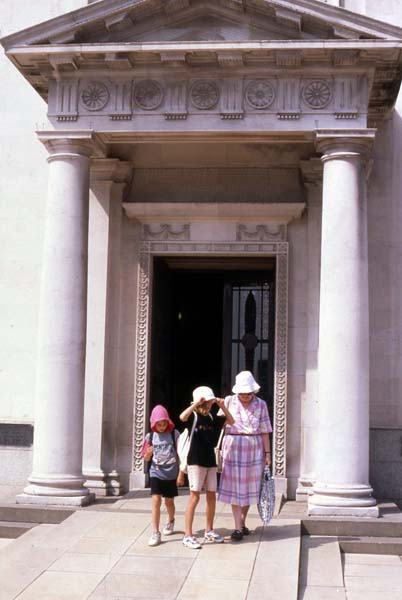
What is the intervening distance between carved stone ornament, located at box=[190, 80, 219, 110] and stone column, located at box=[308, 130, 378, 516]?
5.69 feet

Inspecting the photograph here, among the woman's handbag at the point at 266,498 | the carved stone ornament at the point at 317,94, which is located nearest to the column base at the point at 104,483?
the woman's handbag at the point at 266,498

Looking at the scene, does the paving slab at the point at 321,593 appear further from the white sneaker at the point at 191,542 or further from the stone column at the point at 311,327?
the stone column at the point at 311,327

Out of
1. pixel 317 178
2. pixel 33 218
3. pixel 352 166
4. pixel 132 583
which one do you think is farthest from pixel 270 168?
pixel 132 583

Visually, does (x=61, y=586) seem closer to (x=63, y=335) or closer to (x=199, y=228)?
(x=63, y=335)

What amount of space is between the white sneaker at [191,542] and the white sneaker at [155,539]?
33 centimetres

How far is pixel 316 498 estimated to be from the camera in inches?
488

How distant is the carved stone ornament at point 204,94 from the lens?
13258mm

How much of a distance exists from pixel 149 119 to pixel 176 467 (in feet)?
18.2

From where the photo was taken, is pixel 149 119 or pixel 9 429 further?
pixel 9 429

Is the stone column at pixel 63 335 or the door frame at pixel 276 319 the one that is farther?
the door frame at pixel 276 319

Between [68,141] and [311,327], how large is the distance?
5118 mm

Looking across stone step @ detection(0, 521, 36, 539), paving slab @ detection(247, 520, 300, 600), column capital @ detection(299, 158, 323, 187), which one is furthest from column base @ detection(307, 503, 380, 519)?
column capital @ detection(299, 158, 323, 187)

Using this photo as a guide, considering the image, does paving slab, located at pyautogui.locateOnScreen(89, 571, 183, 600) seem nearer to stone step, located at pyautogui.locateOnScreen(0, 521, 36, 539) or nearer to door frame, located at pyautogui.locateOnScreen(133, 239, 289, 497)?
stone step, located at pyautogui.locateOnScreen(0, 521, 36, 539)

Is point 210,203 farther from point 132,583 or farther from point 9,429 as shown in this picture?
point 132,583
